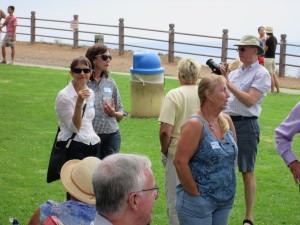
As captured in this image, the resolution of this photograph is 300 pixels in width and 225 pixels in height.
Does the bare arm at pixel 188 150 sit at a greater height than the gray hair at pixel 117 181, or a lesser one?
lesser

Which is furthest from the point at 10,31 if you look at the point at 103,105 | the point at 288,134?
the point at 288,134

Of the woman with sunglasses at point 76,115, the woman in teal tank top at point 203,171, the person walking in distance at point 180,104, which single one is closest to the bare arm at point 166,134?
the person walking in distance at point 180,104

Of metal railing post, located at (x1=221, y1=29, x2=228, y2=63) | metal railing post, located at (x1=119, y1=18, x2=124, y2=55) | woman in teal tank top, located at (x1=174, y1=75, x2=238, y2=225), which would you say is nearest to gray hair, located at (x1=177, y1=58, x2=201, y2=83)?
woman in teal tank top, located at (x1=174, y1=75, x2=238, y2=225)

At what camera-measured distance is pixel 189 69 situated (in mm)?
6598

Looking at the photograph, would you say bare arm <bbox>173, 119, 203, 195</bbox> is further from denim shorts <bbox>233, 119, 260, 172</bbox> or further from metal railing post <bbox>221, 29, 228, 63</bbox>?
metal railing post <bbox>221, 29, 228, 63</bbox>

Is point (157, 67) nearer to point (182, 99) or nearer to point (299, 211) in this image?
point (299, 211)

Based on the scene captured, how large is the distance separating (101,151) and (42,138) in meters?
5.35

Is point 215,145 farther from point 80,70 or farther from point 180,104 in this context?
point 80,70

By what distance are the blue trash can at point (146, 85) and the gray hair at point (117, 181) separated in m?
11.4

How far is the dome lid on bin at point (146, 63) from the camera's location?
48.3 ft

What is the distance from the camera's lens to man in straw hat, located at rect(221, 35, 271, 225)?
7.67m

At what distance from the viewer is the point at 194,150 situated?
219 inches

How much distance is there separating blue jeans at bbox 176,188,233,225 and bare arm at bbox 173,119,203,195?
2.9 inches

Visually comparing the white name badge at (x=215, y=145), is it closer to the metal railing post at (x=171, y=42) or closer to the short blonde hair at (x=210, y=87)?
the short blonde hair at (x=210, y=87)
